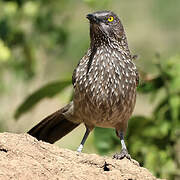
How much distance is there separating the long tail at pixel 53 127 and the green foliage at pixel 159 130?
38cm

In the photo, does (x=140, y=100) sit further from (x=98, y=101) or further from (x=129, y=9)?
(x=98, y=101)

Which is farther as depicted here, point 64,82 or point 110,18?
point 64,82

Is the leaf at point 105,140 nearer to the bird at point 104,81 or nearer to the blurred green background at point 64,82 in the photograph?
the blurred green background at point 64,82

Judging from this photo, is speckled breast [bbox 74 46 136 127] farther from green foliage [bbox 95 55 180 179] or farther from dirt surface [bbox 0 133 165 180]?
dirt surface [bbox 0 133 165 180]

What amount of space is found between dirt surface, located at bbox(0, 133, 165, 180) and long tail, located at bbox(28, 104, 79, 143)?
1708 mm

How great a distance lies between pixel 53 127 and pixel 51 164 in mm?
2222

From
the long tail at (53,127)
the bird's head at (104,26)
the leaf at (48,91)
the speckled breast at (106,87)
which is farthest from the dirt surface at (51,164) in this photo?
the leaf at (48,91)

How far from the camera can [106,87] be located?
19.7 ft

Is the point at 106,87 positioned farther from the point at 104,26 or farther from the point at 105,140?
the point at 105,140

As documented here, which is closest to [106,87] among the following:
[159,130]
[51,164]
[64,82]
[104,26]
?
[104,26]

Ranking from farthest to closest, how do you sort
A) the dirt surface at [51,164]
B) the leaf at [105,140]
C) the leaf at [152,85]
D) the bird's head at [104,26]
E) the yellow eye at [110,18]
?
the leaf at [152,85] → the leaf at [105,140] → the yellow eye at [110,18] → the bird's head at [104,26] → the dirt surface at [51,164]

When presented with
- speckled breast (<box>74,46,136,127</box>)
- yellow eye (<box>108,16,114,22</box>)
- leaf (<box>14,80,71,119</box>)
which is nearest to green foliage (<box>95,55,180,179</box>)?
speckled breast (<box>74,46,136,127</box>)

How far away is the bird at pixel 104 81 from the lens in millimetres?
6027

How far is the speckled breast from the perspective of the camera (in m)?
6.02
